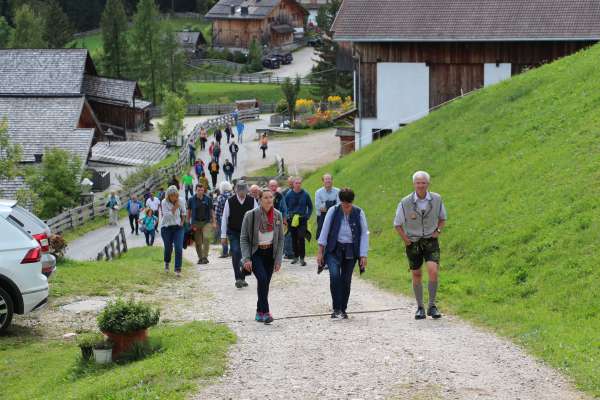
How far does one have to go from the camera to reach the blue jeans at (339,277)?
13.7 metres

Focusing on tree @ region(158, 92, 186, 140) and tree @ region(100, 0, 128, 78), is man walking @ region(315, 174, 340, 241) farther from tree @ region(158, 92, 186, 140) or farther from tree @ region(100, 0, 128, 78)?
tree @ region(100, 0, 128, 78)

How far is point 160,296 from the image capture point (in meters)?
17.0

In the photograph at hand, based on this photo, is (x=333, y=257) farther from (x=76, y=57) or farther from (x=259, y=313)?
(x=76, y=57)

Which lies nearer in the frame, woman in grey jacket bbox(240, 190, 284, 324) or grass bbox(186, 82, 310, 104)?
woman in grey jacket bbox(240, 190, 284, 324)

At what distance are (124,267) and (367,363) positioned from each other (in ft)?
31.2

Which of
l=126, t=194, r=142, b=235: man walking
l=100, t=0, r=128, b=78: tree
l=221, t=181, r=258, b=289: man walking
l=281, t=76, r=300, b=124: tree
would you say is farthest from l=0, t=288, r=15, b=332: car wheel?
l=100, t=0, r=128, b=78: tree

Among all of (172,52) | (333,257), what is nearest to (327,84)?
(172,52)

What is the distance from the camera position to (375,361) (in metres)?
11.2

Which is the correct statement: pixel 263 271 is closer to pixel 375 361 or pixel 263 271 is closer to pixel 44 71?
pixel 375 361

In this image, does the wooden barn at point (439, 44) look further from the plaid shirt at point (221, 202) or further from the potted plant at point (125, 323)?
the potted plant at point (125, 323)

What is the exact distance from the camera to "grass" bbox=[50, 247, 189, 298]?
1717cm

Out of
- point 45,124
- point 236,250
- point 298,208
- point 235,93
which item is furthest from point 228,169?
point 235,93

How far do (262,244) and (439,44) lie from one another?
1202 inches

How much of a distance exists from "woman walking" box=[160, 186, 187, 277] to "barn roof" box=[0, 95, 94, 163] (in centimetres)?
3568
